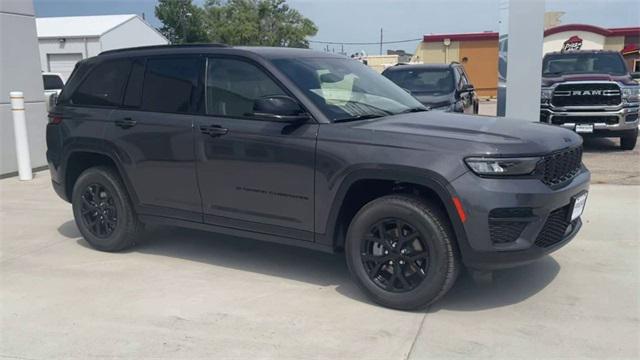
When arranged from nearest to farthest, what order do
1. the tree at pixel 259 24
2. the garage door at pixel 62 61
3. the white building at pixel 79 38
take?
the white building at pixel 79 38, the garage door at pixel 62 61, the tree at pixel 259 24

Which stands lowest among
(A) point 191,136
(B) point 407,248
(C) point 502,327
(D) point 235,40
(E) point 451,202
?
(C) point 502,327

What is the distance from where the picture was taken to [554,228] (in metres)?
4.06

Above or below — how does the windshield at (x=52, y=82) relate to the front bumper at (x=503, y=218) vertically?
above

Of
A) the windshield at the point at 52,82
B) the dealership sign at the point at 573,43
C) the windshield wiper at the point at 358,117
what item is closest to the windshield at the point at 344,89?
the windshield wiper at the point at 358,117

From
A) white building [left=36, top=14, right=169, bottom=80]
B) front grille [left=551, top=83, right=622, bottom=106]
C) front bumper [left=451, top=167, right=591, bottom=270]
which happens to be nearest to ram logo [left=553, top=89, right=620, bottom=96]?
front grille [left=551, top=83, right=622, bottom=106]

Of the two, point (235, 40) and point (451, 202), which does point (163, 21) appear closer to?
point (235, 40)

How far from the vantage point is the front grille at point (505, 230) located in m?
3.79

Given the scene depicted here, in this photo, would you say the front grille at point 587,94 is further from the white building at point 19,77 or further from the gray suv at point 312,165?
the white building at point 19,77

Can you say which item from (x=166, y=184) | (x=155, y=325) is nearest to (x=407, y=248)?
(x=155, y=325)

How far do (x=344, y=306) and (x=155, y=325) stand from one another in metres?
1.33

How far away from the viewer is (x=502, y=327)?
394cm

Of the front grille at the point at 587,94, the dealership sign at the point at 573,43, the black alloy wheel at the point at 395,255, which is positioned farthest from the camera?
the dealership sign at the point at 573,43

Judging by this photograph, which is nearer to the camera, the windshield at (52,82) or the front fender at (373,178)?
the front fender at (373,178)

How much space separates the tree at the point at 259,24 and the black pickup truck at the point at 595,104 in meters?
38.1
